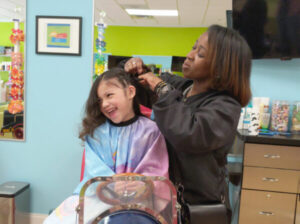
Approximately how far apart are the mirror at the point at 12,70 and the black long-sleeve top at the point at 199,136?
66.8 inches

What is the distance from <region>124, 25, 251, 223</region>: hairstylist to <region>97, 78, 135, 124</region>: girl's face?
7.2 inches

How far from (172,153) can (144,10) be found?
163 cm

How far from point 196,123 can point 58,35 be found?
5.67 ft

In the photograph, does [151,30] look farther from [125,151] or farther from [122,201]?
[122,201]

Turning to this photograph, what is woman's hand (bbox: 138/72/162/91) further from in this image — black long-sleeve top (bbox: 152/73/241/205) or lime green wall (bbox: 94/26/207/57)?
lime green wall (bbox: 94/26/207/57)

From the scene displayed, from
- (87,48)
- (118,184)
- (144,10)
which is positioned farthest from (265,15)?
(118,184)

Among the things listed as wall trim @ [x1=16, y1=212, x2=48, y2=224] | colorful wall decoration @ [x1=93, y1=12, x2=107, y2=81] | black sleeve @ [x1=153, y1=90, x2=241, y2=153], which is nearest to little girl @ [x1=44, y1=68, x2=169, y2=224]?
black sleeve @ [x1=153, y1=90, x2=241, y2=153]

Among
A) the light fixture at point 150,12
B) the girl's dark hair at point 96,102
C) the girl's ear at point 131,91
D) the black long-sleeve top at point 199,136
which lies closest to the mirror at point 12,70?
the light fixture at point 150,12

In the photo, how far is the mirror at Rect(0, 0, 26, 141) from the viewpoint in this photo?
87.0 inches

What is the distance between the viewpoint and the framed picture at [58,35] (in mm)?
2158

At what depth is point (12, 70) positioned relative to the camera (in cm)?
226

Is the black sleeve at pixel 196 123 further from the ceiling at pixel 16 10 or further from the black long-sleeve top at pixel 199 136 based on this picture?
the ceiling at pixel 16 10

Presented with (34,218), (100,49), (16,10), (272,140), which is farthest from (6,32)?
(272,140)

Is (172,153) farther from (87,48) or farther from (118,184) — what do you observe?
(87,48)
